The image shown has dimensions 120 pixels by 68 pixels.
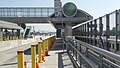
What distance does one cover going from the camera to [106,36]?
382 inches

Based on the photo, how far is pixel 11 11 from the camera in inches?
3238

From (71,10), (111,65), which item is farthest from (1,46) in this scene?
(111,65)

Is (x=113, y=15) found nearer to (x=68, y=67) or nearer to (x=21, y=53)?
(x=21, y=53)

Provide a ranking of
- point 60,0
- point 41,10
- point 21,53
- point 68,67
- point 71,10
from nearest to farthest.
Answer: point 21,53, point 68,67, point 71,10, point 60,0, point 41,10

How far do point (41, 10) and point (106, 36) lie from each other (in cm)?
7266

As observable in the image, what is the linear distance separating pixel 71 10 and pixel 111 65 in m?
33.8

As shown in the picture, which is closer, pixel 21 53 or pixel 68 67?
pixel 21 53

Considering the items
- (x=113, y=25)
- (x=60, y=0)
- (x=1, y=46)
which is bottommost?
(x=1, y=46)

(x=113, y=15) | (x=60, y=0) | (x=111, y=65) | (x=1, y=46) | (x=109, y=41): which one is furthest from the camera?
(x=60, y=0)

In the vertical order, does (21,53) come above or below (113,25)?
below

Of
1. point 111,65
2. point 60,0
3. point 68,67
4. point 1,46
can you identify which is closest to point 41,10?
point 60,0

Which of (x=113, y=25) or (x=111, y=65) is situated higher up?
(x=113, y=25)

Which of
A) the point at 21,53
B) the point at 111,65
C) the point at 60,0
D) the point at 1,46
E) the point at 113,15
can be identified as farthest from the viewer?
the point at 60,0

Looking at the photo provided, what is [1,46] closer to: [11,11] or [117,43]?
[117,43]
